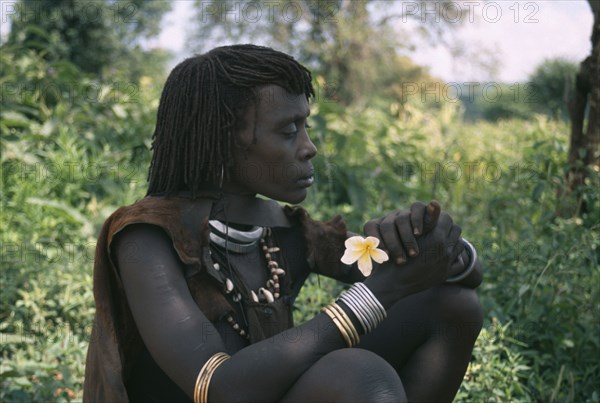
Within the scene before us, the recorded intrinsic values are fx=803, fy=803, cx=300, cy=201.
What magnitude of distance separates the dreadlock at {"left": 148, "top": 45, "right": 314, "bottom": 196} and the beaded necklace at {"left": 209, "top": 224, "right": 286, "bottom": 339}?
0.46ft

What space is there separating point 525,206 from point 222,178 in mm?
2271

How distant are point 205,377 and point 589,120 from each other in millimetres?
2928

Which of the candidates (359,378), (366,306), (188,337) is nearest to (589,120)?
(366,306)

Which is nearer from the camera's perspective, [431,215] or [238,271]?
[431,215]

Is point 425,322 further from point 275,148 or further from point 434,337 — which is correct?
point 275,148

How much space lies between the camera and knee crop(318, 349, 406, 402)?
180cm

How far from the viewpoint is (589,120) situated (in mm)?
4105

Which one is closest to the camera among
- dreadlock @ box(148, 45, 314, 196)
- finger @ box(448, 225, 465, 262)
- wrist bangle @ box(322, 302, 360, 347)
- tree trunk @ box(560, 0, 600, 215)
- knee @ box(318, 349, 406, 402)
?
knee @ box(318, 349, 406, 402)

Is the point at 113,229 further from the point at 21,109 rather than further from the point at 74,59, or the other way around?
the point at 74,59

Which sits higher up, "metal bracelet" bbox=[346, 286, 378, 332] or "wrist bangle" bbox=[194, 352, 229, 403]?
"metal bracelet" bbox=[346, 286, 378, 332]

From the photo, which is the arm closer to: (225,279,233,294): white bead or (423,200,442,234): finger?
(225,279,233,294): white bead

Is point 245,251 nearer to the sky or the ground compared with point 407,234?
nearer to the ground

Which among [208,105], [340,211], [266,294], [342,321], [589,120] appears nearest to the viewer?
[342,321]

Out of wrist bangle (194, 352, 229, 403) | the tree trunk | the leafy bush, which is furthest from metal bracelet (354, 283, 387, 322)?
the tree trunk
